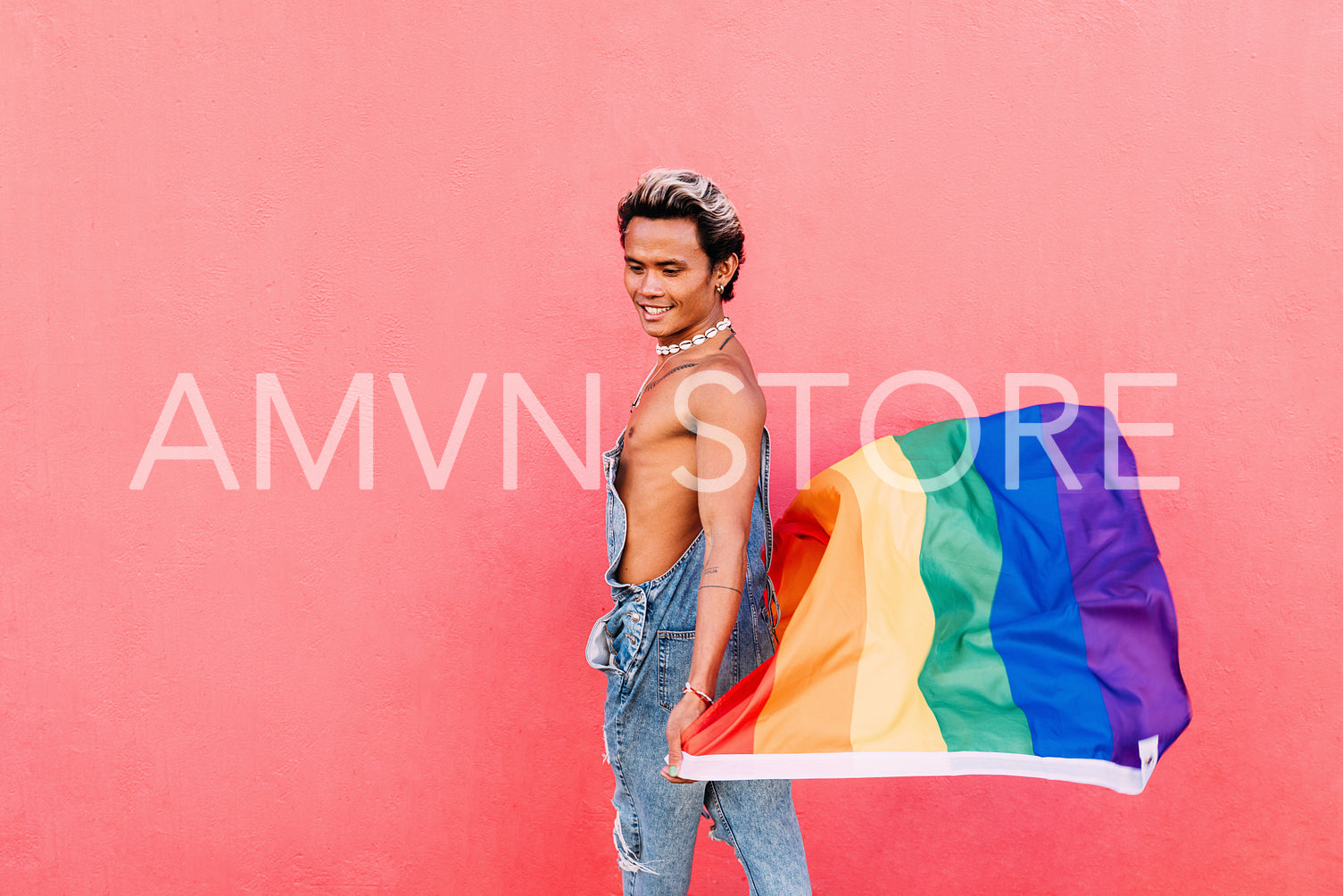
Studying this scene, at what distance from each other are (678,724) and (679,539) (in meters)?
0.34

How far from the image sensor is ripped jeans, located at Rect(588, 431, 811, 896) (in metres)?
1.84

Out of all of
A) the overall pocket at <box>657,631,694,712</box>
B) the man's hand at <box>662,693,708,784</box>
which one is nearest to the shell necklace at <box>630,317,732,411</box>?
the overall pocket at <box>657,631,694,712</box>

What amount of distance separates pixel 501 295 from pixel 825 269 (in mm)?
791

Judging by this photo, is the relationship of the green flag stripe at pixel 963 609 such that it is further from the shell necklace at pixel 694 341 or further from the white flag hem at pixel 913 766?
the shell necklace at pixel 694 341

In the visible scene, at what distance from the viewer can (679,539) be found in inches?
73.1

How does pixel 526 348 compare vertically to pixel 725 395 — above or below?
above

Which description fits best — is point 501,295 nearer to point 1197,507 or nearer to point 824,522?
point 824,522

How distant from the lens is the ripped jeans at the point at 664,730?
184 centimetres

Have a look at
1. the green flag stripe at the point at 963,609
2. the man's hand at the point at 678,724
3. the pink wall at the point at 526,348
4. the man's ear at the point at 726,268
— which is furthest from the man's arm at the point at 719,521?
the pink wall at the point at 526,348

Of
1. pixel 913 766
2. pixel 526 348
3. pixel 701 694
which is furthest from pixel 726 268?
pixel 913 766

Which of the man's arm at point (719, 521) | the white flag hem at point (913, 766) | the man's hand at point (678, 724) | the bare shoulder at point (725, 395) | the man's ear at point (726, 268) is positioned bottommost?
the white flag hem at point (913, 766)

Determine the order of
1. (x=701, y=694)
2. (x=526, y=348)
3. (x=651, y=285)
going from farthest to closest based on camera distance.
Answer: (x=526, y=348) < (x=651, y=285) < (x=701, y=694)

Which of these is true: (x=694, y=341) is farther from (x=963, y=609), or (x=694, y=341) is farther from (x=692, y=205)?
(x=963, y=609)

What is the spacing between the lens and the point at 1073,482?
→ 1.98 meters
